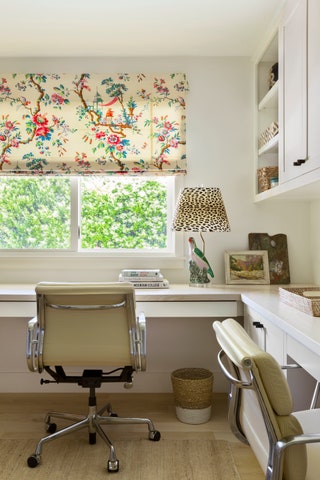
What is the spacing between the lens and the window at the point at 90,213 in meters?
3.47

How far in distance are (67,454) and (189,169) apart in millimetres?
1947

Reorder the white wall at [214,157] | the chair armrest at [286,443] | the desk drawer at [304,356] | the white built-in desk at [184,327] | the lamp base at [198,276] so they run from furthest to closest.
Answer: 1. the white wall at [214,157]
2. the lamp base at [198,276]
3. the white built-in desk at [184,327]
4. the desk drawer at [304,356]
5. the chair armrest at [286,443]

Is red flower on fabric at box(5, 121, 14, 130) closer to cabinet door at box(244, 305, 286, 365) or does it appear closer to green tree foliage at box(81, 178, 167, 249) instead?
green tree foliage at box(81, 178, 167, 249)

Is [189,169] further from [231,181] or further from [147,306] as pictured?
[147,306]

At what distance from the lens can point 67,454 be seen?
2506 mm

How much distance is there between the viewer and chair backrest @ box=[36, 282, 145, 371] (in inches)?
92.2

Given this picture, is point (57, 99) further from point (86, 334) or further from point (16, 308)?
point (86, 334)

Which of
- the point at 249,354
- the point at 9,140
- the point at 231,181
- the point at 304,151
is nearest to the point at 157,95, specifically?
the point at 231,181

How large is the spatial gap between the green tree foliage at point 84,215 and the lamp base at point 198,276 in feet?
1.25

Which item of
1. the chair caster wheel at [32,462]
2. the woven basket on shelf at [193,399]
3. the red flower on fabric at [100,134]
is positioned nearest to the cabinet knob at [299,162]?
the woven basket on shelf at [193,399]

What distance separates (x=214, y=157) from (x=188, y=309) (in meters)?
1.15

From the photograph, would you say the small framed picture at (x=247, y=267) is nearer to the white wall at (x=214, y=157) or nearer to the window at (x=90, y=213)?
the white wall at (x=214, y=157)

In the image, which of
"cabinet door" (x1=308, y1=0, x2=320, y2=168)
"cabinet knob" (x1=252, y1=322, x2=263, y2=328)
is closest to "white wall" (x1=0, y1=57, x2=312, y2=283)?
"cabinet knob" (x1=252, y1=322, x2=263, y2=328)

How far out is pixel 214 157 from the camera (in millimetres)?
3418
